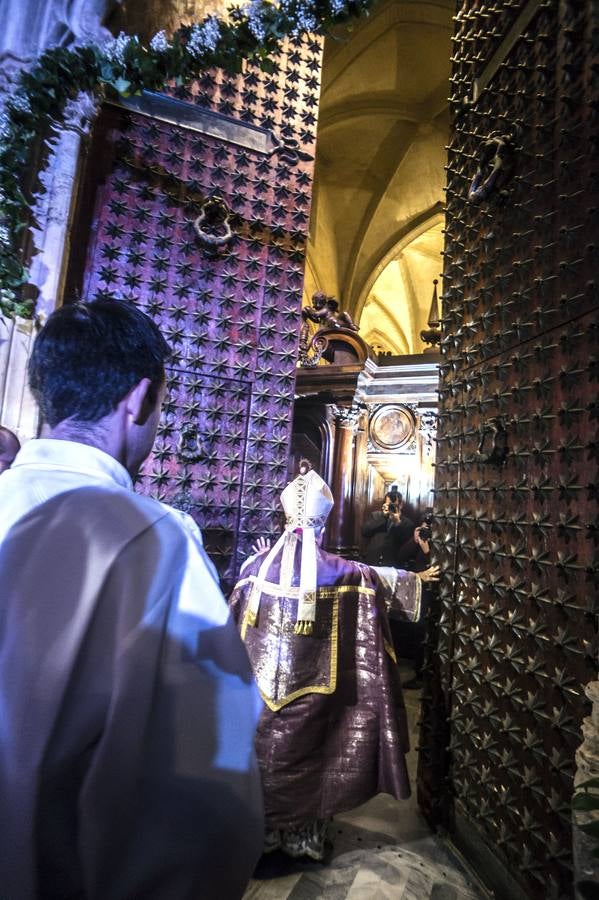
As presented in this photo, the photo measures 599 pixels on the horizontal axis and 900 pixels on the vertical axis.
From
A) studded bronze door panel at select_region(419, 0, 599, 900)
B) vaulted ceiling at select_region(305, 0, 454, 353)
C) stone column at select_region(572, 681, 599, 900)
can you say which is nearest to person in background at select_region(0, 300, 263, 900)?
stone column at select_region(572, 681, 599, 900)

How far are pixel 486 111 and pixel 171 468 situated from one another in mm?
3307

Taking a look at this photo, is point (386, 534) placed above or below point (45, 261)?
below

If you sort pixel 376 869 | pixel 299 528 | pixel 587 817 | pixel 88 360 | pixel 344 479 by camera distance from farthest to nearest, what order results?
pixel 344 479 < pixel 299 528 < pixel 376 869 < pixel 587 817 < pixel 88 360

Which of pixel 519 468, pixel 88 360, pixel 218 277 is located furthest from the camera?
pixel 218 277

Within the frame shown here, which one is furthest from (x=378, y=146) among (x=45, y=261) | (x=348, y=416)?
(x=45, y=261)

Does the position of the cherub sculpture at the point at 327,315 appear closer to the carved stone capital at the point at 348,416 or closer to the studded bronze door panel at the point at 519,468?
the carved stone capital at the point at 348,416

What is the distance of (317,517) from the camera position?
10.5ft

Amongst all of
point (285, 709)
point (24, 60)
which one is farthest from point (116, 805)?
point (24, 60)

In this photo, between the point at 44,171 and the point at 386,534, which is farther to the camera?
the point at 386,534

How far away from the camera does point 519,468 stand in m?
2.62

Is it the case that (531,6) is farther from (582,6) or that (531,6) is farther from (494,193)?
(494,193)

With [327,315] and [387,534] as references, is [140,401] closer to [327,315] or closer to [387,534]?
[387,534]

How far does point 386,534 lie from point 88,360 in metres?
6.34

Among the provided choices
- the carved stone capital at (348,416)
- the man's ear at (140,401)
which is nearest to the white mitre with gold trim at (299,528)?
the man's ear at (140,401)
